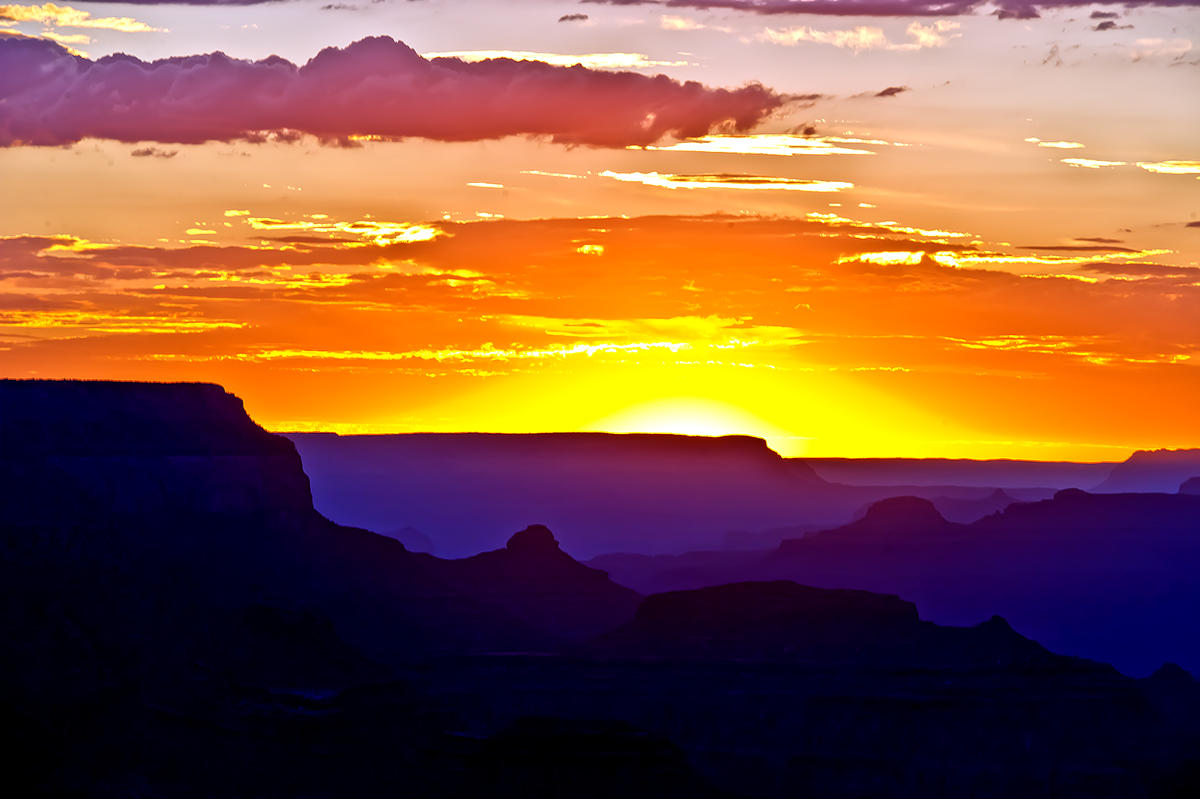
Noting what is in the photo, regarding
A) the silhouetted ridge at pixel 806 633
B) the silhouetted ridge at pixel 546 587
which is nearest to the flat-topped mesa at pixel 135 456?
the silhouetted ridge at pixel 546 587

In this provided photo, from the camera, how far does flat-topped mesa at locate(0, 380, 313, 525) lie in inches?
5157

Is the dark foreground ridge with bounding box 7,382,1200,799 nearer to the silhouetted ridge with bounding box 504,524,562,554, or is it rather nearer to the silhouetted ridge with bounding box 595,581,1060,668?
the silhouetted ridge with bounding box 595,581,1060,668

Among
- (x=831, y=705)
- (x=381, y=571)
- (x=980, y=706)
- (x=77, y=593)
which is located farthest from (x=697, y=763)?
(x=381, y=571)

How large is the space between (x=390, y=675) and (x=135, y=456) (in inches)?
1042

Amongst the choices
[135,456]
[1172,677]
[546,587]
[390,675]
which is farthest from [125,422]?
[1172,677]

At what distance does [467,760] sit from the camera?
346ft

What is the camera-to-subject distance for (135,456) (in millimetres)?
140125

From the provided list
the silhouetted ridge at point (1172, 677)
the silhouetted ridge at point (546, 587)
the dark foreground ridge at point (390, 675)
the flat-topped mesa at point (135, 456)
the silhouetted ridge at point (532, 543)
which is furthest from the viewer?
the silhouetted ridge at point (532, 543)

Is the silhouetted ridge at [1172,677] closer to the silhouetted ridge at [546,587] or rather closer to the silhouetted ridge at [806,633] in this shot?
the silhouetted ridge at [806,633]

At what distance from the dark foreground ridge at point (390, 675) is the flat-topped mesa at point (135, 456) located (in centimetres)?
21

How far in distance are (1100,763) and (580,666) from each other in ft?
151

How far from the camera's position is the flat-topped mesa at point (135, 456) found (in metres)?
131

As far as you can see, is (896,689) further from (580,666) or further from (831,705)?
(580,666)

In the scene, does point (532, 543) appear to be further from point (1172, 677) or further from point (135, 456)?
point (1172, 677)
